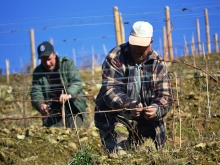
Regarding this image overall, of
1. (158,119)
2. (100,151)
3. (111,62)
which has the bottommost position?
(100,151)

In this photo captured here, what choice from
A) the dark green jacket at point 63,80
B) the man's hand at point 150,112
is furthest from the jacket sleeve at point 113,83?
the dark green jacket at point 63,80

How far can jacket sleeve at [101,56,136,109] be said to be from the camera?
17.8 ft

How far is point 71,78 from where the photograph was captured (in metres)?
8.28

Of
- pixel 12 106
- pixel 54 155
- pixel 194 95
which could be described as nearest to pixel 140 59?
pixel 54 155

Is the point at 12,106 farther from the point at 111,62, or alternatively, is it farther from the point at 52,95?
the point at 111,62

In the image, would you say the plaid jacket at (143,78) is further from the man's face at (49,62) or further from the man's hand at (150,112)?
the man's face at (49,62)

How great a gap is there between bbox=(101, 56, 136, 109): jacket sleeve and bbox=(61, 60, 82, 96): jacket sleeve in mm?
2523

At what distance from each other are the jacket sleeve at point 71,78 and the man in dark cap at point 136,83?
2.49m

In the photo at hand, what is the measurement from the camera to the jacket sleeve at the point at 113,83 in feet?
17.8

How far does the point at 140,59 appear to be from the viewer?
18.2 ft

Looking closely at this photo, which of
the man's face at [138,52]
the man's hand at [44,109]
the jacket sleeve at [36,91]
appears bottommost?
the man's hand at [44,109]

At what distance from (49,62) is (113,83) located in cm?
282

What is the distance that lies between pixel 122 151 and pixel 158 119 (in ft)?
1.66

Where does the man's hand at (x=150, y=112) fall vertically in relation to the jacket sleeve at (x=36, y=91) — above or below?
below
